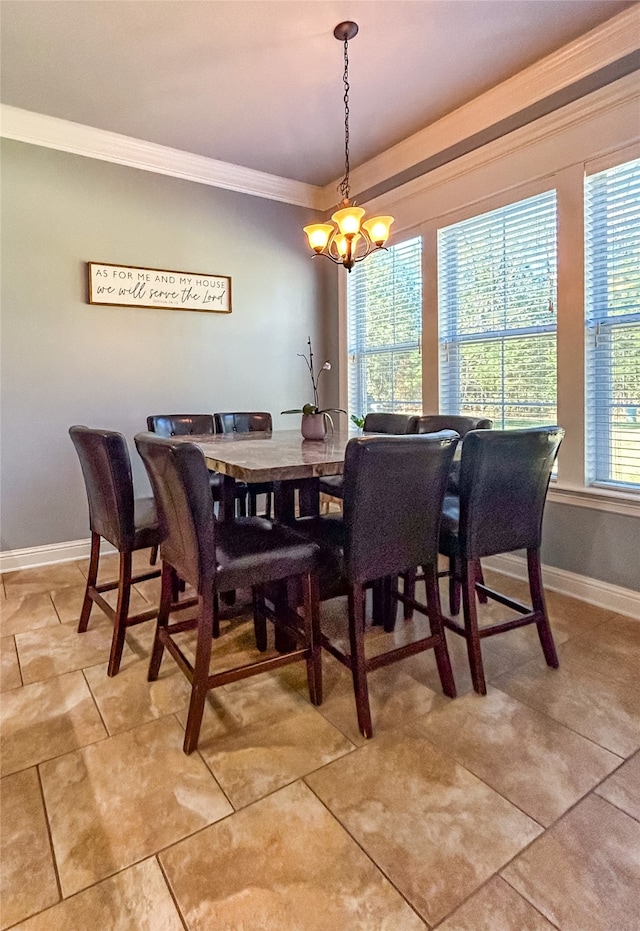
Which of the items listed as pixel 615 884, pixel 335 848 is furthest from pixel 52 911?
pixel 615 884

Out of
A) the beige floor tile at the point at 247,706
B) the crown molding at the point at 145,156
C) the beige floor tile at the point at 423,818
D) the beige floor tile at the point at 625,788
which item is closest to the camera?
the beige floor tile at the point at 423,818

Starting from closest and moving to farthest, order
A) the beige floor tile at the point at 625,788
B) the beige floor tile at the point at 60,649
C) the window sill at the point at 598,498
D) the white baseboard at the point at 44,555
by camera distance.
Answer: the beige floor tile at the point at 625,788 → the beige floor tile at the point at 60,649 → the window sill at the point at 598,498 → the white baseboard at the point at 44,555

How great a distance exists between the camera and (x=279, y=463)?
5.59 ft

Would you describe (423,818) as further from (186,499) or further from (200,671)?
(186,499)

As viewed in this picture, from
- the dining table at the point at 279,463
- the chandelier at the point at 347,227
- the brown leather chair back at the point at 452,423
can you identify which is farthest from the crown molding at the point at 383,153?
the dining table at the point at 279,463

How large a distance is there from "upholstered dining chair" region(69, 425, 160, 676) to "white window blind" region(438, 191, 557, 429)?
2.17 m

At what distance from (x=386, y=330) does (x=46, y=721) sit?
10.9ft

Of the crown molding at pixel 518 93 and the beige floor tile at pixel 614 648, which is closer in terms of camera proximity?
the beige floor tile at pixel 614 648

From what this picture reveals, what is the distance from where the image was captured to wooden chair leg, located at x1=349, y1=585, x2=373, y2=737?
5.42 feet

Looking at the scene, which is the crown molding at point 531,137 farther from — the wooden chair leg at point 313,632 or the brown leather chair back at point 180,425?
the wooden chair leg at point 313,632

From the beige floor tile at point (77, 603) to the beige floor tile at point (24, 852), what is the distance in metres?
1.07

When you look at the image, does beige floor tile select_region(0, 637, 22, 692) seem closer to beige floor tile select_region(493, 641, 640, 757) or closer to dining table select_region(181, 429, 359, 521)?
dining table select_region(181, 429, 359, 521)

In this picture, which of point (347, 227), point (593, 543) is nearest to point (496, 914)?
point (593, 543)

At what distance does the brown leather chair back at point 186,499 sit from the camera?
1.49 m
